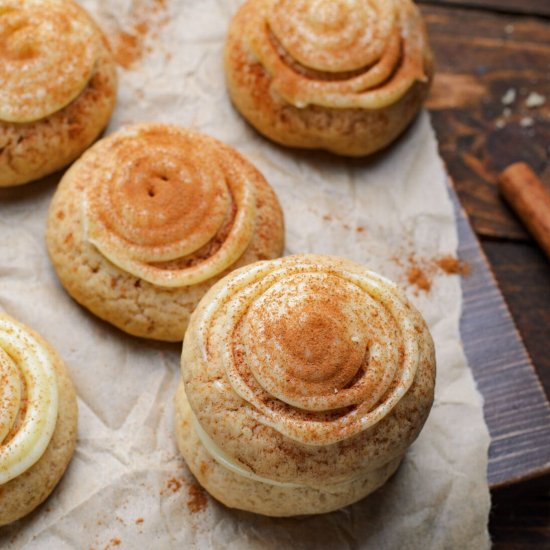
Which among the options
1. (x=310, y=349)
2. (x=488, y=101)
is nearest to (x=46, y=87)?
(x=310, y=349)

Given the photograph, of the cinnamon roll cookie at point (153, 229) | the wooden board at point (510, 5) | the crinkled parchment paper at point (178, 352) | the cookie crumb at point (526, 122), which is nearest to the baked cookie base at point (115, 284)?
the cinnamon roll cookie at point (153, 229)

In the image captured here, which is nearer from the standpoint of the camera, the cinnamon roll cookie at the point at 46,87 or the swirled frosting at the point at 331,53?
the cinnamon roll cookie at the point at 46,87

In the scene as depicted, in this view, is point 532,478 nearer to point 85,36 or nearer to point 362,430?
point 362,430

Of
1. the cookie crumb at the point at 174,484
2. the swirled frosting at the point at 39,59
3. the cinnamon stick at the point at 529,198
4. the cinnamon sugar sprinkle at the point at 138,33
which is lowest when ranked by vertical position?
the cookie crumb at the point at 174,484

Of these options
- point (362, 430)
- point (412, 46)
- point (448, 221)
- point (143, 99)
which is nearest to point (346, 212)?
point (448, 221)

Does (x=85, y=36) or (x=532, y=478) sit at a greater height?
(x=85, y=36)

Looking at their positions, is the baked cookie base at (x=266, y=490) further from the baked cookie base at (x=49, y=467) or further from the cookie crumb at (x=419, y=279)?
the cookie crumb at (x=419, y=279)

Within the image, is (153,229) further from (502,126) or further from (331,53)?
(502,126)

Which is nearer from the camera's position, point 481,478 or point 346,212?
point 481,478
